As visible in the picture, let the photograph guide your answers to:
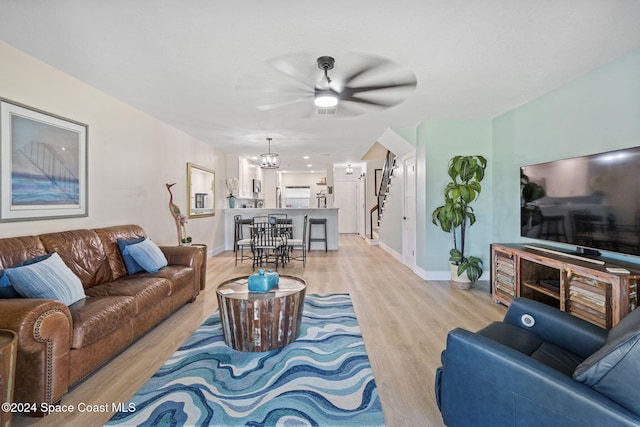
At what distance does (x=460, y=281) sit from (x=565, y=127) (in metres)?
2.17

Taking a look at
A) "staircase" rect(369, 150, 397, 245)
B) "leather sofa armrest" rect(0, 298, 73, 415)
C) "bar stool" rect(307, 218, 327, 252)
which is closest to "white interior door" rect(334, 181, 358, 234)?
"staircase" rect(369, 150, 397, 245)

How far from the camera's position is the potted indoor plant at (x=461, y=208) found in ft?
12.7

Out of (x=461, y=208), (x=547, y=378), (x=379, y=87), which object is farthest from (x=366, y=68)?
(x=547, y=378)

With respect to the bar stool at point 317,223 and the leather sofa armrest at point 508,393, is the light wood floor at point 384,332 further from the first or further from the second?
the bar stool at point 317,223

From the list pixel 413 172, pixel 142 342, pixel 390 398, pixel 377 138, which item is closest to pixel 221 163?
pixel 377 138

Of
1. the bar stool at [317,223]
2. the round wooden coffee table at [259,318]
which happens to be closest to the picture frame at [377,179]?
the bar stool at [317,223]

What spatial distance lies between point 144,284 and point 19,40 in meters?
2.15

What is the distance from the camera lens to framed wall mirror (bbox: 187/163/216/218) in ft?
17.7

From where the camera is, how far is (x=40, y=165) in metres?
2.60

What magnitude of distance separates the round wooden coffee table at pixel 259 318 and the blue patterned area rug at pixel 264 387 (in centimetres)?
8

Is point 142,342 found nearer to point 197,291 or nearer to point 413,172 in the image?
point 197,291

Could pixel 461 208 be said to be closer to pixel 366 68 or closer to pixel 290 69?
pixel 366 68

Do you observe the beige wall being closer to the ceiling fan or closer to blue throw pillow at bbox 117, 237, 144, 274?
blue throw pillow at bbox 117, 237, 144, 274

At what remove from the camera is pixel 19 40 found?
225 centimetres
